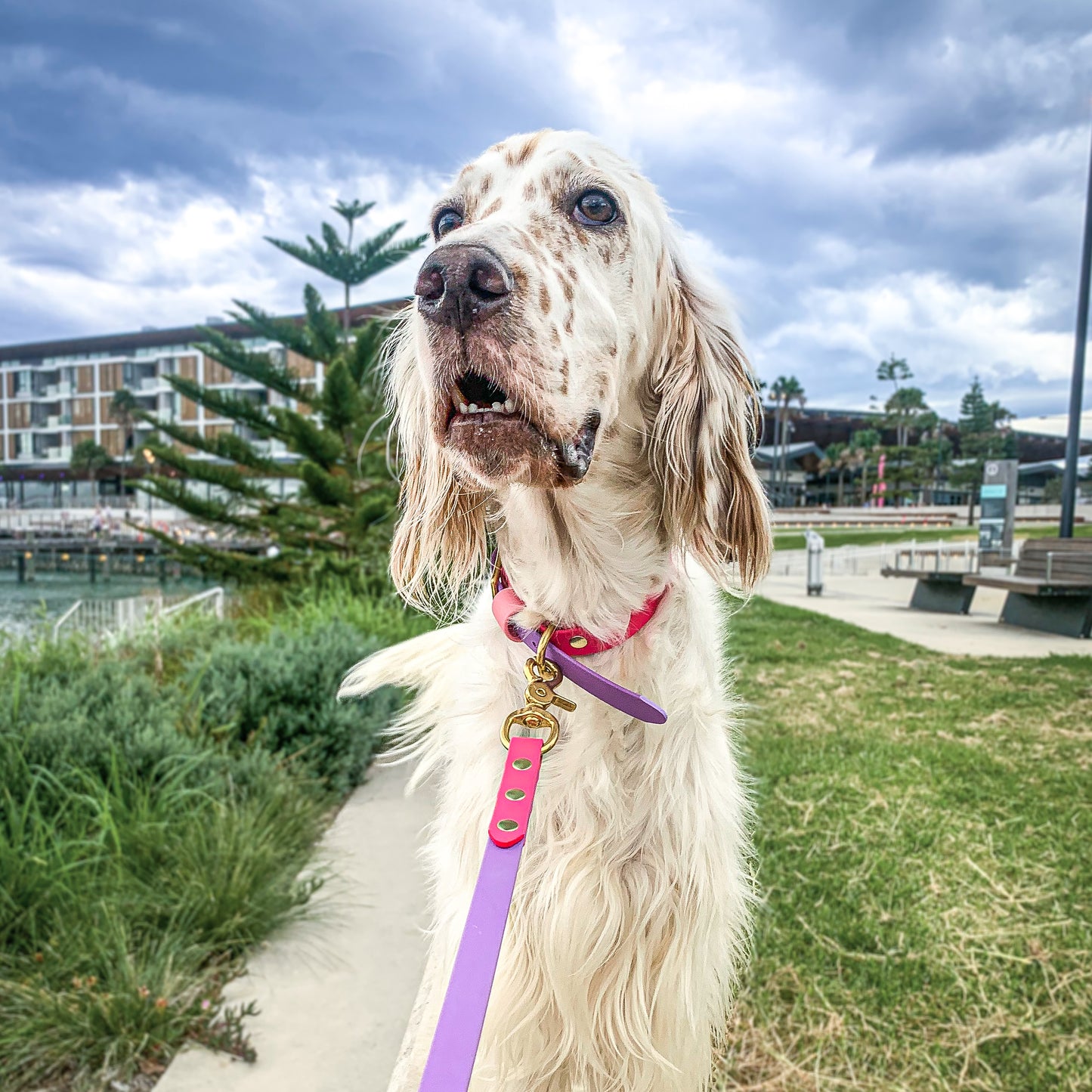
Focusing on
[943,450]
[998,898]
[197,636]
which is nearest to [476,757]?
[998,898]

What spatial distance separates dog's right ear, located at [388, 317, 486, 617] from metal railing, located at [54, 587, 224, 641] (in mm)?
5250

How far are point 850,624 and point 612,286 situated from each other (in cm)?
838

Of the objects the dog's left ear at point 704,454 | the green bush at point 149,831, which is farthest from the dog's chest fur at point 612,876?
the green bush at point 149,831

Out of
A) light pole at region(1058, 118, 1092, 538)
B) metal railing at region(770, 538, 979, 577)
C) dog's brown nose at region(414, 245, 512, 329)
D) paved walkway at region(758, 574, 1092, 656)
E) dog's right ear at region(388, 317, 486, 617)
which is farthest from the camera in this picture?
metal railing at region(770, 538, 979, 577)

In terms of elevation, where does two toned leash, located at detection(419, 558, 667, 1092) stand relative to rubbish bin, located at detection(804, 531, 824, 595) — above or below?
above

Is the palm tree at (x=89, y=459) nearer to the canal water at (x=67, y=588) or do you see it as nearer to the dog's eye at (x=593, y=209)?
the canal water at (x=67, y=588)

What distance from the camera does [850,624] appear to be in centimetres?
911

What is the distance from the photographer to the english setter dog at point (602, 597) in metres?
1.38

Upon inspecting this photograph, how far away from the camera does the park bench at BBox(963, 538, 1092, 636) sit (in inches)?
320

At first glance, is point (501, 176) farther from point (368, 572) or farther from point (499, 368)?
point (368, 572)

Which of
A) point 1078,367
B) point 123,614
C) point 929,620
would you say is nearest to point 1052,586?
point 929,620

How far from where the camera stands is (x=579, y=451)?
4.53ft

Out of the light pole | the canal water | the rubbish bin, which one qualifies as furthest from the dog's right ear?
the canal water

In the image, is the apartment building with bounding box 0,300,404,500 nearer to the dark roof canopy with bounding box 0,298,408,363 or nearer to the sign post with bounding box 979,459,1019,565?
the dark roof canopy with bounding box 0,298,408,363
